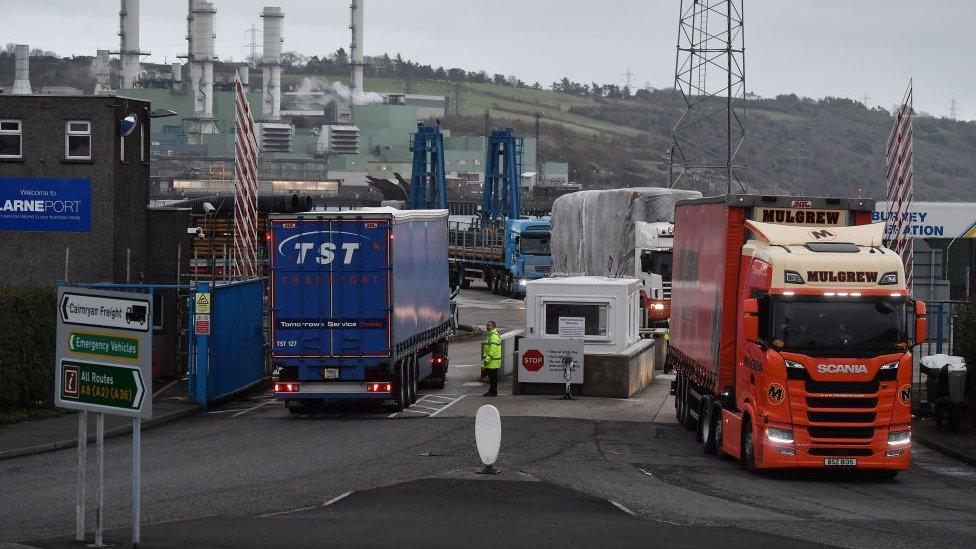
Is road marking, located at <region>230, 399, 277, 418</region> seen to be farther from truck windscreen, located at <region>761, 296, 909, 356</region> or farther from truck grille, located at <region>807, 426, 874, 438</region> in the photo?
truck grille, located at <region>807, 426, 874, 438</region>

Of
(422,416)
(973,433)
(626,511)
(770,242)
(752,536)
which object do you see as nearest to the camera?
(752,536)

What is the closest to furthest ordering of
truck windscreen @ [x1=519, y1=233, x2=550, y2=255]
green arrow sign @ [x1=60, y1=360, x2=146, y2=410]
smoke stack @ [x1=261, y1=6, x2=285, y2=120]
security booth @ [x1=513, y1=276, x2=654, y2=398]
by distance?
green arrow sign @ [x1=60, y1=360, x2=146, y2=410], security booth @ [x1=513, y1=276, x2=654, y2=398], truck windscreen @ [x1=519, y1=233, x2=550, y2=255], smoke stack @ [x1=261, y1=6, x2=285, y2=120]

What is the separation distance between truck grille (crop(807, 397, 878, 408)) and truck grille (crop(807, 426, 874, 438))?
1.07ft

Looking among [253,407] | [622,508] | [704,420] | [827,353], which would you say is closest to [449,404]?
[253,407]

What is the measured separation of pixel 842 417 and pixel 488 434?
5017 millimetres

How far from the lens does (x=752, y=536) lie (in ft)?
47.2

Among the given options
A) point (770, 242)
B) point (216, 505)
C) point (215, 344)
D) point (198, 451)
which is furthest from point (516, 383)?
point (216, 505)

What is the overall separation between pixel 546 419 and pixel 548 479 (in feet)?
25.8

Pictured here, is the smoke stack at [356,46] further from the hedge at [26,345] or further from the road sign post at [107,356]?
the road sign post at [107,356]

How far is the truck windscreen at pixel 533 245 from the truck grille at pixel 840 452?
46301mm

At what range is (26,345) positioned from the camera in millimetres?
26156

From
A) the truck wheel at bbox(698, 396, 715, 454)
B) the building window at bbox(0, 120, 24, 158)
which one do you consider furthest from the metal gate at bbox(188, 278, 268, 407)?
the truck wheel at bbox(698, 396, 715, 454)

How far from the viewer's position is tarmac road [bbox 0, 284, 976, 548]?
14.8 m

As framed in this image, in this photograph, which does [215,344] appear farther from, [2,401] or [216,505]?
[216,505]
